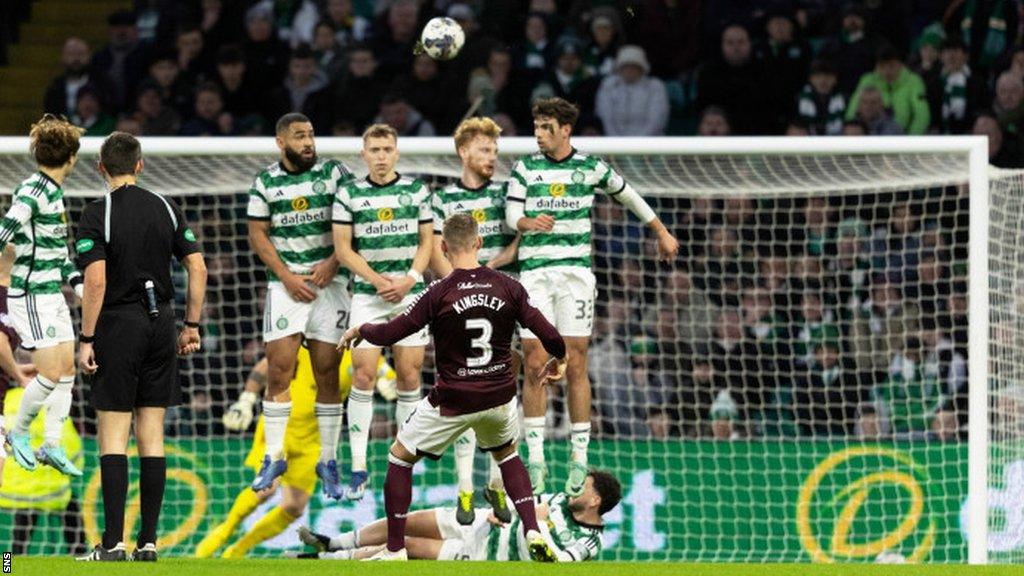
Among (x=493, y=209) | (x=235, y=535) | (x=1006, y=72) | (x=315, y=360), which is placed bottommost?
(x=235, y=535)

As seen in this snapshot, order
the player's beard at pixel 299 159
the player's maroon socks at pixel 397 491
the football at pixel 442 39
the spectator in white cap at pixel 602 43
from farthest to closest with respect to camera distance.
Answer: the spectator in white cap at pixel 602 43, the football at pixel 442 39, the player's beard at pixel 299 159, the player's maroon socks at pixel 397 491

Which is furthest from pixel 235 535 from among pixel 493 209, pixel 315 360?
pixel 493 209

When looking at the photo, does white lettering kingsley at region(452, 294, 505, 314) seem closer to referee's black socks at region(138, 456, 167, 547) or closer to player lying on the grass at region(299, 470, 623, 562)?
referee's black socks at region(138, 456, 167, 547)

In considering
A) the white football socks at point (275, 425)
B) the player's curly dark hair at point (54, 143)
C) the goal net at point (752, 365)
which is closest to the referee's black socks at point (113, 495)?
the player's curly dark hair at point (54, 143)

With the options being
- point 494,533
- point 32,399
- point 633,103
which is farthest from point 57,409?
point 633,103

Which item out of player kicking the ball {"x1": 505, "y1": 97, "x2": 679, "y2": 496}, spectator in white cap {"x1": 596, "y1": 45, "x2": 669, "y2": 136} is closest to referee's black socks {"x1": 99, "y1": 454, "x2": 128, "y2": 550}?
player kicking the ball {"x1": 505, "y1": 97, "x2": 679, "y2": 496}

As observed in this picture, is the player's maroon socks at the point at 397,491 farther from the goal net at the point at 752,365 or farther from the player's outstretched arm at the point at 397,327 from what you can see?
the goal net at the point at 752,365

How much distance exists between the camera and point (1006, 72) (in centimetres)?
1655

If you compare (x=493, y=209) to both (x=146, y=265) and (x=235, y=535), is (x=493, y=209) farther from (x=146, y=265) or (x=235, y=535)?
(x=235, y=535)

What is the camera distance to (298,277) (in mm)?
11938

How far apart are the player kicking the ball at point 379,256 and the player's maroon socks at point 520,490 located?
135 cm

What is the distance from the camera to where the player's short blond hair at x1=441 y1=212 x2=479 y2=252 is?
10.4 metres

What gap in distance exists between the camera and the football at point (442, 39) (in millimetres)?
12195

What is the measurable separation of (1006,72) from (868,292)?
→ 9.36 feet
